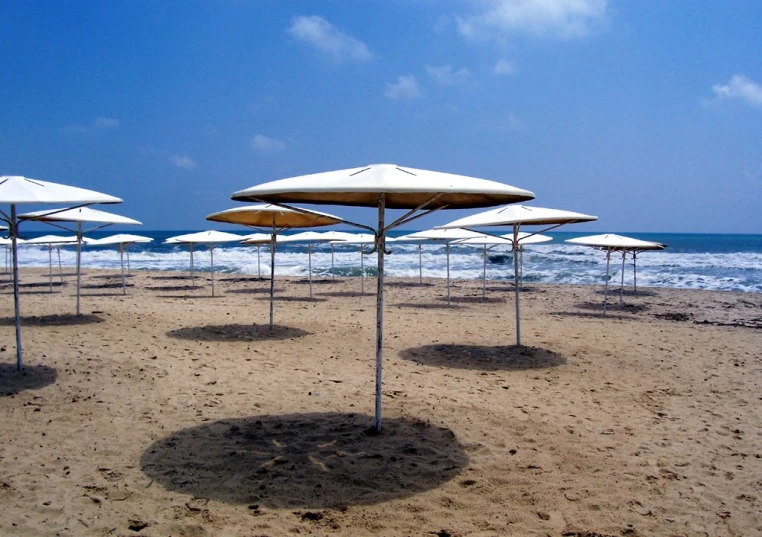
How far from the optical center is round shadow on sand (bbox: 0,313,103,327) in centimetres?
901

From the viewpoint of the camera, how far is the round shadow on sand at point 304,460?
343 cm

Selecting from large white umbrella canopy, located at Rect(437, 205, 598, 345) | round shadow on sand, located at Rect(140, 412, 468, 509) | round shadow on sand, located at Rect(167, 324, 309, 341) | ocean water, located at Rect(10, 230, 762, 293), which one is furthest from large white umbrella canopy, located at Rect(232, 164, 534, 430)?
ocean water, located at Rect(10, 230, 762, 293)

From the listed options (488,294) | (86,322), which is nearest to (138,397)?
(86,322)

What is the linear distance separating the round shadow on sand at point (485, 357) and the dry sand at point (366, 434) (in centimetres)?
4

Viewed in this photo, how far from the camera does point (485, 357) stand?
25.2 feet

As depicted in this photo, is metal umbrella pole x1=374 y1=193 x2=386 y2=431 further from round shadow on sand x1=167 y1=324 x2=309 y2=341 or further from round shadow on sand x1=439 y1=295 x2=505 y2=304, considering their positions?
round shadow on sand x1=439 y1=295 x2=505 y2=304

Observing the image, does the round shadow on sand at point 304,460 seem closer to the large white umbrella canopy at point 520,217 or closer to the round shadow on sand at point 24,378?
the round shadow on sand at point 24,378

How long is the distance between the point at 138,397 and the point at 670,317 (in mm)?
12534

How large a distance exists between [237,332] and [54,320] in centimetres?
329

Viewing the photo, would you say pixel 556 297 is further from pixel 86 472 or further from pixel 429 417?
pixel 86 472

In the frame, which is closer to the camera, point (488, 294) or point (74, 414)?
point (74, 414)

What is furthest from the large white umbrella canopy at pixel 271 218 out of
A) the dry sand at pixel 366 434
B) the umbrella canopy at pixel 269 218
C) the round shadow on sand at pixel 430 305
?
the round shadow on sand at pixel 430 305

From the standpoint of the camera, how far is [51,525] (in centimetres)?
302

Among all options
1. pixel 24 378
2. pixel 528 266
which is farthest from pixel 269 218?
pixel 528 266
